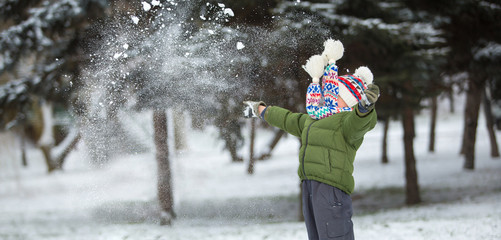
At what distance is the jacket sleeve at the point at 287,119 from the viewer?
3.26 metres

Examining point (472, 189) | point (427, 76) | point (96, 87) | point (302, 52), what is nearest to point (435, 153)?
point (472, 189)

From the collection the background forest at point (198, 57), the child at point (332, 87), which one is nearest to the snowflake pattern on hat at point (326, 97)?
the child at point (332, 87)

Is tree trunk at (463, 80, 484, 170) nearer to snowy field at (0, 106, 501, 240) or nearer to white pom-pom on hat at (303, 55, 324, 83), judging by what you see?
snowy field at (0, 106, 501, 240)

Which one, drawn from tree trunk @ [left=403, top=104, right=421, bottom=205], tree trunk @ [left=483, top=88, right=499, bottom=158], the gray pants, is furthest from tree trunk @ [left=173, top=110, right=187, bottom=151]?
tree trunk @ [left=483, top=88, right=499, bottom=158]

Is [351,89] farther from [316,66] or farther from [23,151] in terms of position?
[23,151]

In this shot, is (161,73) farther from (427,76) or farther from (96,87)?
(427,76)

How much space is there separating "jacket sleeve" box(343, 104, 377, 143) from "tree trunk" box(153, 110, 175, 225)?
411 centimetres

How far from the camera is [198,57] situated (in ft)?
16.0

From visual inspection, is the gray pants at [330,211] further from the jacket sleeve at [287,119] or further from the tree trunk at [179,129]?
the tree trunk at [179,129]

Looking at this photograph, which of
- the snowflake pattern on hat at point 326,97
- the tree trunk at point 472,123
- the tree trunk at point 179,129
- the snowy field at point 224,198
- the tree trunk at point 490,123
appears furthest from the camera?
the tree trunk at point 490,123

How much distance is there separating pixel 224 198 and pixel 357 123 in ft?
24.6

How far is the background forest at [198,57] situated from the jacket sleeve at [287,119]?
1573mm

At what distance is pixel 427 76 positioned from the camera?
27.8ft

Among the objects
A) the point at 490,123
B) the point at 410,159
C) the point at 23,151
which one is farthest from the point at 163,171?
the point at 23,151
